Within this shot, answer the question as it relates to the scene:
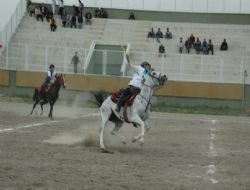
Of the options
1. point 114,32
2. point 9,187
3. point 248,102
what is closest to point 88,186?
point 9,187

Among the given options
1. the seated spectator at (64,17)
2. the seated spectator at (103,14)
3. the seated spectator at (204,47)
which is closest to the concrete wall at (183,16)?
the seated spectator at (103,14)

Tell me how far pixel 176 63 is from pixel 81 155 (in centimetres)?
3291

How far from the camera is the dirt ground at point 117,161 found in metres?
11.6

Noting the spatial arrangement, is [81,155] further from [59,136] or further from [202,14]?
[202,14]

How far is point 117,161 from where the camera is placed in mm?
14773

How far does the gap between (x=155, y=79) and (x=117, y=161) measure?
11.0 feet

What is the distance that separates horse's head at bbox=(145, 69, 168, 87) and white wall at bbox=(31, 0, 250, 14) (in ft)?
139

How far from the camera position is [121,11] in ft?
200

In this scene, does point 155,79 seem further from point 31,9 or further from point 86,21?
point 31,9

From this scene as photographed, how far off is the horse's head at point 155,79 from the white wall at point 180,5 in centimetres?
4250

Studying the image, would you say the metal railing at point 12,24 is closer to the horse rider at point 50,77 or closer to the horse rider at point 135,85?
the horse rider at point 50,77

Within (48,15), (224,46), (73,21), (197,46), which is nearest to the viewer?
(197,46)

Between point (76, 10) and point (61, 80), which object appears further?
point (76, 10)

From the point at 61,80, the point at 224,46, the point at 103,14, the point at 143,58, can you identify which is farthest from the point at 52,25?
the point at 61,80
